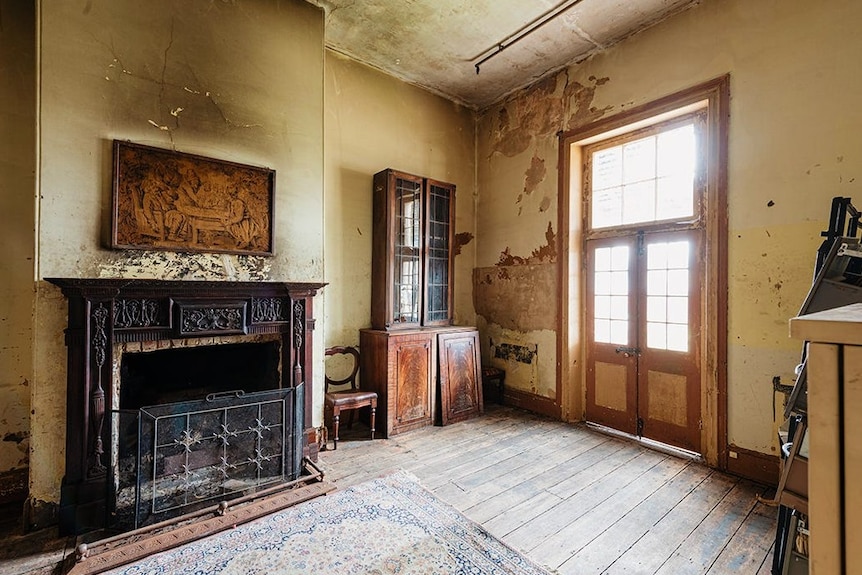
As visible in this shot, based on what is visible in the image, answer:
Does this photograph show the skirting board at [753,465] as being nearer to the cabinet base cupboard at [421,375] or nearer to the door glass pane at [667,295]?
the door glass pane at [667,295]

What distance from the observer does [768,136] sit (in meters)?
2.85

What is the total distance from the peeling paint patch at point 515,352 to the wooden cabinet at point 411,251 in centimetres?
82

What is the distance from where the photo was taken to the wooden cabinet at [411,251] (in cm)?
399

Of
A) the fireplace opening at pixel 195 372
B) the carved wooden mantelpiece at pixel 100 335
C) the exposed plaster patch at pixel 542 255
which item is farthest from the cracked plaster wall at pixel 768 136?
the carved wooden mantelpiece at pixel 100 335

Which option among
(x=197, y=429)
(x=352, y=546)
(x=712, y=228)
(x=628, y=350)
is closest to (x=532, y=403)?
(x=628, y=350)

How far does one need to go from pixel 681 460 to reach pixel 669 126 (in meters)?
2.94

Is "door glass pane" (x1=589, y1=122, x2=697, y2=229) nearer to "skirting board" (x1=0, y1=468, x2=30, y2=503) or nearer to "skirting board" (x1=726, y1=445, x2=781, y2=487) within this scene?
"skirting board" (x1=726, y1=445, x2=781, y2=487)

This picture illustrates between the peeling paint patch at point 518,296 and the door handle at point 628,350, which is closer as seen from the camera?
the door handle at point 628,350

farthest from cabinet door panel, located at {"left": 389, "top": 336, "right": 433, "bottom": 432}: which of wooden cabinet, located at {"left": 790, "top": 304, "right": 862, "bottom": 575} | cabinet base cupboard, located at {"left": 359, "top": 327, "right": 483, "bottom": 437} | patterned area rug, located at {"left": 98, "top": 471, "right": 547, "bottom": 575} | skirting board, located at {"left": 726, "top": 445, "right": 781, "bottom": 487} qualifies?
wooden cabinet, located at {"left": 790, "top": 304, "right": 862, "bottom": 575}

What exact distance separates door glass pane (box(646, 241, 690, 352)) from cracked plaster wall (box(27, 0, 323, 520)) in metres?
3.04

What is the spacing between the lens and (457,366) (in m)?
4.23

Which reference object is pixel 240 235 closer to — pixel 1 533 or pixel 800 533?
pixel 1 533

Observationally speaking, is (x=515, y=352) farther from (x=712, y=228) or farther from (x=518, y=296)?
(x=712, y=228)

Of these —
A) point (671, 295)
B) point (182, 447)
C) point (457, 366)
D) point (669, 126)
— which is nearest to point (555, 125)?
point (669, 126)
